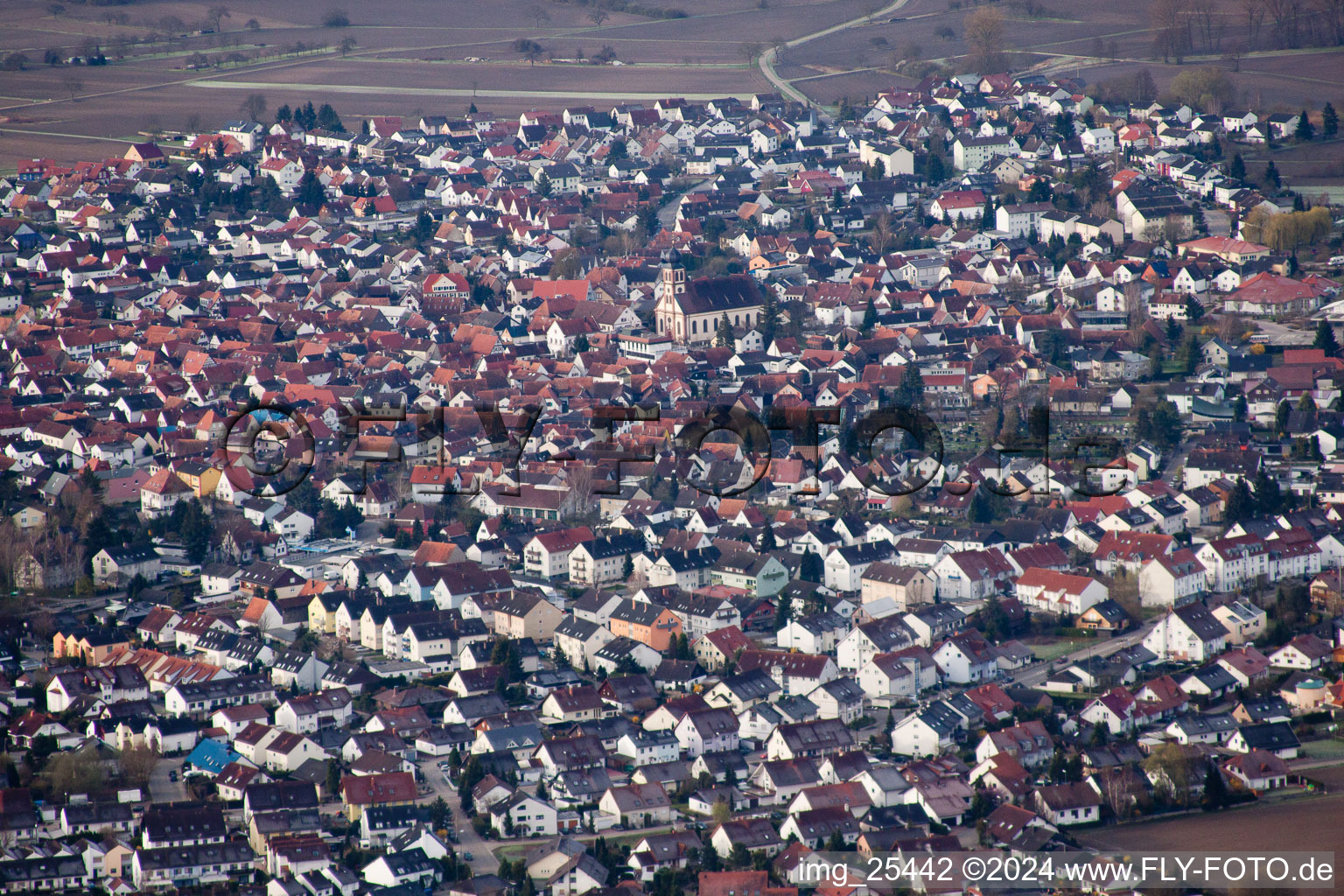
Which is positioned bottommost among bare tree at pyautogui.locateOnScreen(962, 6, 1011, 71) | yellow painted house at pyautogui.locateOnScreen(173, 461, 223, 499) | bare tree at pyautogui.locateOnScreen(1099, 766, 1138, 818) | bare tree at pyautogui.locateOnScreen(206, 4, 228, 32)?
bare tree at pyautogui.locateOnScreen(1099, 766, 1138, 818)

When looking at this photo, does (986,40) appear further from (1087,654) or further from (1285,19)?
(1087,654)

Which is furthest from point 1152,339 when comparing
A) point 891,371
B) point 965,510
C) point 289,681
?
point 289,681

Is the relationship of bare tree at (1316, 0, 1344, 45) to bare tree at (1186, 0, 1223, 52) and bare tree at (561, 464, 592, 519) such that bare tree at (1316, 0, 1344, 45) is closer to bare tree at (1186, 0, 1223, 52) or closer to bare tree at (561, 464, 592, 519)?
bare tree at (1186, 0, 1223, 52)

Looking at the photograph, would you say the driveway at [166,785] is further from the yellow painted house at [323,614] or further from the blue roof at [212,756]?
the yellow painted house at [323,614]

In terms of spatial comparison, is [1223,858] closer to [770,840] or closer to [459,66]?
[770,840]

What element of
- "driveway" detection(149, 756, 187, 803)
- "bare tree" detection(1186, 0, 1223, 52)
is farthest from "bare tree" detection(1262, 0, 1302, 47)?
"driveway" detection(149, 756, 187, 803)

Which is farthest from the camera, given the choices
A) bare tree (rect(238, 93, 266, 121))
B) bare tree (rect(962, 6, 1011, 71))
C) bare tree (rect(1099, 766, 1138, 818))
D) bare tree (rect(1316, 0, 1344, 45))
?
bare tree (rect(1316, 0, 1344, 45))

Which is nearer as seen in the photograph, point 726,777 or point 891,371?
point 726,777
